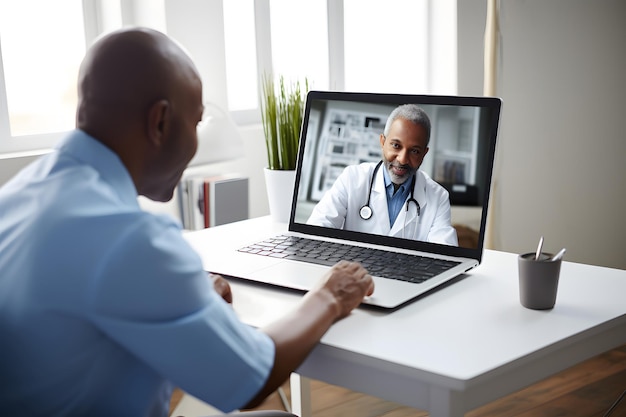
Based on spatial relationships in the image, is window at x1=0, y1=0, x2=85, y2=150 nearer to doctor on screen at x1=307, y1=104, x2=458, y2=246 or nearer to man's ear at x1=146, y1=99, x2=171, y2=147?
doctor on screen at x1=307, y1=104, x2=458, y2=246

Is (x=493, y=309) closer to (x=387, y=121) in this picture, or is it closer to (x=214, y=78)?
A: (x=387, y=121)

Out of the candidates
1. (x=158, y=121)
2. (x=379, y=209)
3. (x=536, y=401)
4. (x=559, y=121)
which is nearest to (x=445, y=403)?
(x=158, y=121)

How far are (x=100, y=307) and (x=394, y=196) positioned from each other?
2.99 feet

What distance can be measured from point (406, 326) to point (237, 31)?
2.22 m

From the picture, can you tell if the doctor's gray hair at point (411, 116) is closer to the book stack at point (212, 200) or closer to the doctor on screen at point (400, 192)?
the doctor on screen at point (400, 192)

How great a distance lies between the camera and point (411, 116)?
1.79 meters

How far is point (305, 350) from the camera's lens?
1247 mm

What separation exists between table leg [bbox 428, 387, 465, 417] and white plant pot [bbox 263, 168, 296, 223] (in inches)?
40.7

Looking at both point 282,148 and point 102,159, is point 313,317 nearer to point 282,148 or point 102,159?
point 102,159

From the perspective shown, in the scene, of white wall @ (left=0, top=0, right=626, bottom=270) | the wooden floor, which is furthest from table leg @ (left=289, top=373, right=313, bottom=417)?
white wall @ (left=0, top=0, right=626, bottom=270)

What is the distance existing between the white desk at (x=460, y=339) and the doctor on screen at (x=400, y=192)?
161 millimetres

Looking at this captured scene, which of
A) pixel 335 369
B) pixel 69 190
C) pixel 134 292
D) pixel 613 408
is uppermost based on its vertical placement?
pixel 69 190

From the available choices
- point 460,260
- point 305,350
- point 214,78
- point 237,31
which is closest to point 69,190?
point 305,350

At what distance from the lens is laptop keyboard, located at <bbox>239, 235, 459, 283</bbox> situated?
5.34 ft
